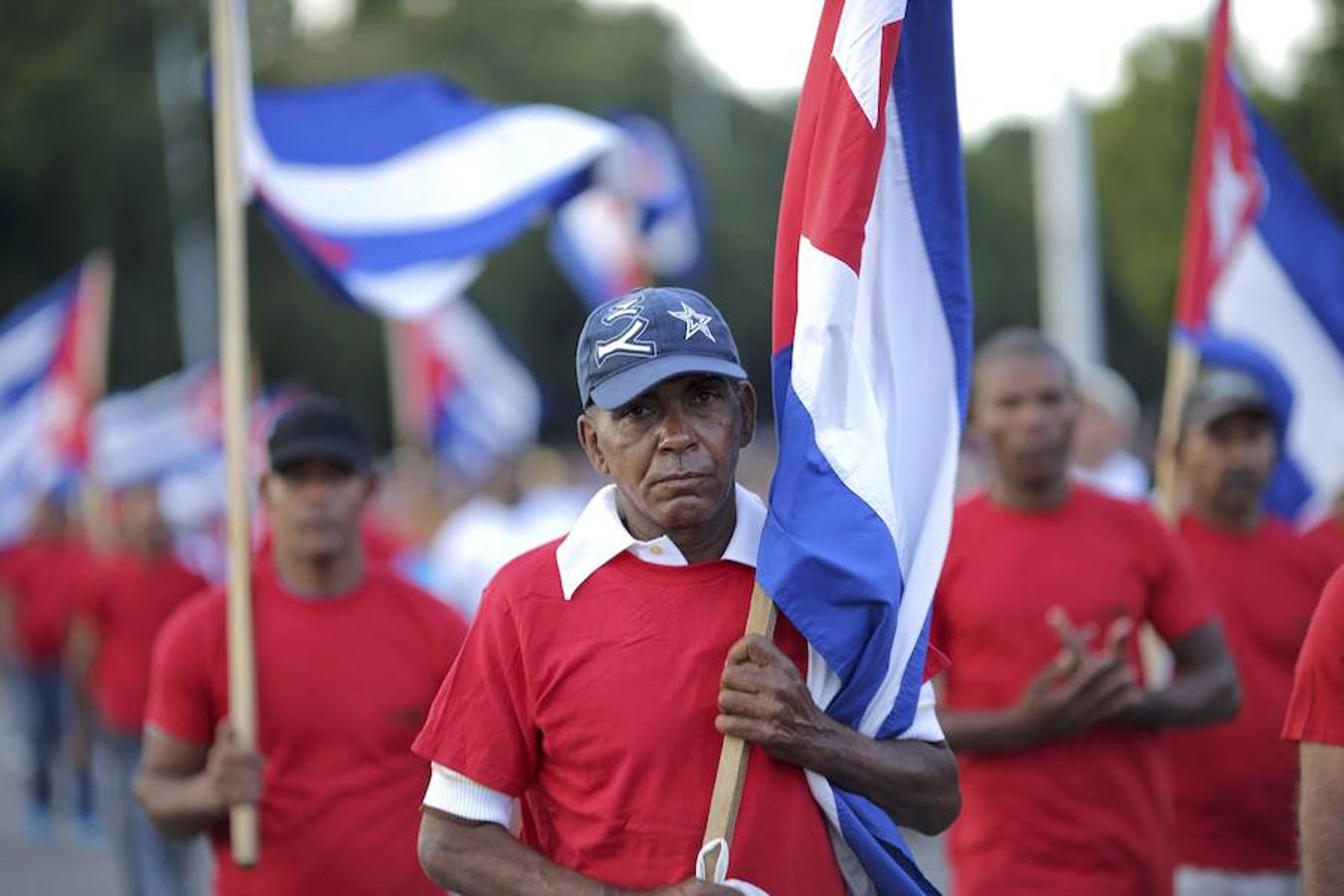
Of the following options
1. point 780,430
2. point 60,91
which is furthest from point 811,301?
point 60,91

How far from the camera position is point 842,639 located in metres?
3.91

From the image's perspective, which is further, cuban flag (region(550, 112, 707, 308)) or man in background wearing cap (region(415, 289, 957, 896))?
cuban flag (region(550, 112, 707, 308))

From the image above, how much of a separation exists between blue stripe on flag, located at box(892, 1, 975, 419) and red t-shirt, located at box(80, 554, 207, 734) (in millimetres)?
8114

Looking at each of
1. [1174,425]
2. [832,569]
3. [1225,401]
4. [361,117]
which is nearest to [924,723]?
[832,569]

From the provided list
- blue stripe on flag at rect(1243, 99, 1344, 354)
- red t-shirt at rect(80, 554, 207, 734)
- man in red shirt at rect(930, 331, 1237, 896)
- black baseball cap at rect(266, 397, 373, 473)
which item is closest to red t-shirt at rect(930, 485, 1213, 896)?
man in red shirt at rect(930, 331, 1237, 896)

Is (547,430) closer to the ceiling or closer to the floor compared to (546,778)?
closer to the ceiling

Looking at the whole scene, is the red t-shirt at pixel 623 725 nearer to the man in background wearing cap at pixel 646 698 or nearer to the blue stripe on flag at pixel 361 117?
the man in background wearing cap at pixel 646 698

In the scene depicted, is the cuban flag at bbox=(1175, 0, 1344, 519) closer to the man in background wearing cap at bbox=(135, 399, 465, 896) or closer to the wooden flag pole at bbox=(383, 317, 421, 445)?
the man in background wearing cap at bbox=(135, 399, 465, 896)

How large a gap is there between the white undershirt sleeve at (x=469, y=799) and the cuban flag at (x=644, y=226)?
1117cm

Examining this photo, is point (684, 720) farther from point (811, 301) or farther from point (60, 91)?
point (60, 91)

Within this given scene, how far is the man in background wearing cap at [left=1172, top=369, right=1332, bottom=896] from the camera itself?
6492 millimetres

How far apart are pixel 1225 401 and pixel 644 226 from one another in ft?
28.6

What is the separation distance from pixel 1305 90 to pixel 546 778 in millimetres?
16834

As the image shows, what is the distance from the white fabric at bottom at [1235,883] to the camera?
21.1 ft
